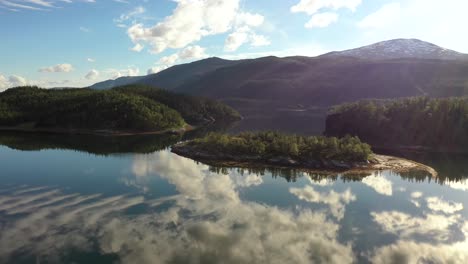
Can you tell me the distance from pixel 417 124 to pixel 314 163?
59.5 m

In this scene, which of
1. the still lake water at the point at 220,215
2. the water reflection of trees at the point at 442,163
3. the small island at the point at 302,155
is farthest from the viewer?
the small island at the point at 302,155

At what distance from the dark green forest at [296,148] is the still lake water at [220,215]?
28.7ft

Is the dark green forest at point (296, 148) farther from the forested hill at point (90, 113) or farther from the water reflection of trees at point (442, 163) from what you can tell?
the forested hill at point (90, 113)

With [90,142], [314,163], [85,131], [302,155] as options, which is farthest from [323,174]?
[85,131]

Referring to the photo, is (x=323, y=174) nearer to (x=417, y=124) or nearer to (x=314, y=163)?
(x=314, y=163)

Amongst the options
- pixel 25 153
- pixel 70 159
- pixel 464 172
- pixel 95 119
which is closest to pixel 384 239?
pixel 464 172

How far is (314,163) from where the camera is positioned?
267 feet

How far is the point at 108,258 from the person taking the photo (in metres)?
35.3

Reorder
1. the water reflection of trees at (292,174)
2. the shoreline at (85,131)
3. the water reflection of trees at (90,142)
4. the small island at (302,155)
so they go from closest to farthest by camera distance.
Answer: the water reflection of trees at (292,174)
the small island at (302,155)
the water reflection of trees at (90,142)
the shoreline at (85,131)

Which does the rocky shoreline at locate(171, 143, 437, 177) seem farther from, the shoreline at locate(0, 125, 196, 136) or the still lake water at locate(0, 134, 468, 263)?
the shoreline at locate(0, 125, 196, 136)

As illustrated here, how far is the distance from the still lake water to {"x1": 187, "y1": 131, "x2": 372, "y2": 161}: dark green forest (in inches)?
344

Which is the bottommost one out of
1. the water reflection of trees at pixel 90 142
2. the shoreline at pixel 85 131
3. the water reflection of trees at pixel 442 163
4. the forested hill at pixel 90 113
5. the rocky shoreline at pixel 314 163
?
the water reflection of trees at pixel 442 163

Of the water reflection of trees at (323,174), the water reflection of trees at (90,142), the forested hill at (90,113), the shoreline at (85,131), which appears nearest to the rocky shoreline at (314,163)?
the water reflection of trees at (323,174)

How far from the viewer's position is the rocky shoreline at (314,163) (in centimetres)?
8019
